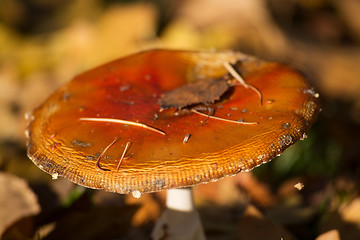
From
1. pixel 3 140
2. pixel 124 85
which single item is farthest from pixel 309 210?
pixel 3 140

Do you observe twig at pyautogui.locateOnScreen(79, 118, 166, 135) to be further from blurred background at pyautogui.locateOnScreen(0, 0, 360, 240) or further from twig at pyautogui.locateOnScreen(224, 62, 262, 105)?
blurred background at pyautogui.locateOnScreen(0, 0, 360, 240)

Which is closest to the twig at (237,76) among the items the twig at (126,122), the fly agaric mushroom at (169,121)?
the fly agaric mushroom at (169,121)

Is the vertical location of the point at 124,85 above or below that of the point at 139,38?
above

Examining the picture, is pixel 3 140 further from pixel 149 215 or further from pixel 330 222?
pixel 330 222

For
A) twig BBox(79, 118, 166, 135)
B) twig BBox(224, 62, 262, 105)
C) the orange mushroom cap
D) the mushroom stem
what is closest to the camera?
the orange mushroom cap

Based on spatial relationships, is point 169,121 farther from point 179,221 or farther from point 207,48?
point 207,48

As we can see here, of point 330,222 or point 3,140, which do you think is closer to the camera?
point 330,222

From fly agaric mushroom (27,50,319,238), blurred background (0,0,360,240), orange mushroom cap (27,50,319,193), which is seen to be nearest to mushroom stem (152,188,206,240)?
fly agaric mushroom (27,50,319,238)
